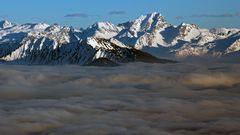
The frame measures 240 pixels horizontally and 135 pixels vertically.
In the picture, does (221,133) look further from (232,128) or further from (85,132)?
(85,132)

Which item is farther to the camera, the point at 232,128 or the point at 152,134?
the point at 232,128

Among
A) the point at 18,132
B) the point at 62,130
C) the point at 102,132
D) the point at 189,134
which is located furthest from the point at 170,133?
the point at 18,132

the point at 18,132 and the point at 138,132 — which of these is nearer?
the point at 138,132

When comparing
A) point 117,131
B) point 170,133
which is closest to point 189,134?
point 170,133

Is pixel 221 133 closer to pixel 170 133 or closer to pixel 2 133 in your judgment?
pixel 170 133

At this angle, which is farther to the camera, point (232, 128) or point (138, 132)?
point (232, 128)

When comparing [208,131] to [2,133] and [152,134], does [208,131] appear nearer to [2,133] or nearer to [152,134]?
[152,134]

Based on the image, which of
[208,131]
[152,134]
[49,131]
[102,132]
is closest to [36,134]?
[49,131]
